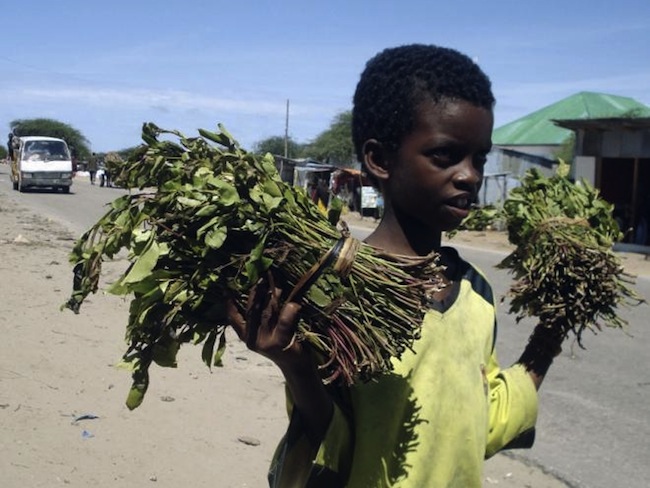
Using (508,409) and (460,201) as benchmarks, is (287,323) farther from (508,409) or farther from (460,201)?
(508,409)

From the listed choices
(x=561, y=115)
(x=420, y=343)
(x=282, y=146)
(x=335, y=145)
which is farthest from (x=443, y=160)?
(x=282, y=146)

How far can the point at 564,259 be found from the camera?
2.09m

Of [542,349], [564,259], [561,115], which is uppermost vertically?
[561,115]

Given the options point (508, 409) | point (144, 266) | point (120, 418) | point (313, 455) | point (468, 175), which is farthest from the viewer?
point (120, 418)

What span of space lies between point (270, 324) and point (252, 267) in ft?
0.32

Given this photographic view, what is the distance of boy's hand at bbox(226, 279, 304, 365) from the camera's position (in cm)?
127

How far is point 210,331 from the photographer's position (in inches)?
56.4

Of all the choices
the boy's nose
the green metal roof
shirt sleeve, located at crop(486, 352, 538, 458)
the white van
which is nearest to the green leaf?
the boy's nose

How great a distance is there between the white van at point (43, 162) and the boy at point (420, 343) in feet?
94.3

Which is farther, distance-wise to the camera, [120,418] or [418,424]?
[120,418]

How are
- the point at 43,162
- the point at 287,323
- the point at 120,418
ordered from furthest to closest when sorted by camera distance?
the point at 43,162 < the point at 120,418 < the point at 287,323

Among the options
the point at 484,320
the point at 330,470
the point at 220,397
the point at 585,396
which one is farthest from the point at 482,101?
the point at 585,396

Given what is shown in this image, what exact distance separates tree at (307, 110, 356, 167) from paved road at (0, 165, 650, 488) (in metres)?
32.0

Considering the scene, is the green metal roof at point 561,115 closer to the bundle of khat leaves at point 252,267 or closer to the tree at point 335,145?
the tree at point 335,145
